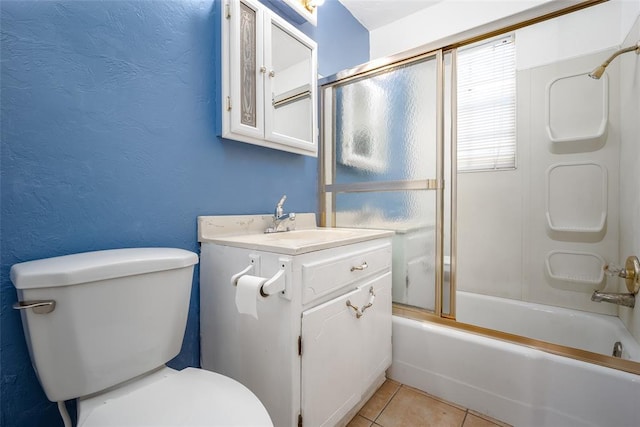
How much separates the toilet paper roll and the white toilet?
0.20 m

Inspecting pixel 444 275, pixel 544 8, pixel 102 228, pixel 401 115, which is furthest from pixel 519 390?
pixel 102 228

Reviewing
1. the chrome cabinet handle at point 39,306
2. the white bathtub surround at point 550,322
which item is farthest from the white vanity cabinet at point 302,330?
the white bathtub surround at point 550,322

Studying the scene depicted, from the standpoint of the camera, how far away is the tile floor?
3.83ft

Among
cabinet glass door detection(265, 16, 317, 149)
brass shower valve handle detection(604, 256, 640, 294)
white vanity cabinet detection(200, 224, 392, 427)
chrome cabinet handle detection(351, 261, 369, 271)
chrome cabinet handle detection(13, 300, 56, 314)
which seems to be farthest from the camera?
cabinet glass door detection(265, 16, 317, 149)

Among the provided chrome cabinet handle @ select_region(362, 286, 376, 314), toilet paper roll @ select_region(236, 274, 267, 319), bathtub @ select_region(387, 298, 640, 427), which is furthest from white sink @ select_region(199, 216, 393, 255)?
bathtub @ select_region(387, 298, 640, 427)

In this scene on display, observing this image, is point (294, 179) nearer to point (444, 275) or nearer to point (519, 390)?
point (444, 275)

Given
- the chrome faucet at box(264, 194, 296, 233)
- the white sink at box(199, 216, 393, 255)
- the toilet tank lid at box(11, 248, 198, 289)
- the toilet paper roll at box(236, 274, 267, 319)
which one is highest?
the chrome faucet at box(264, 194, 296, 233)

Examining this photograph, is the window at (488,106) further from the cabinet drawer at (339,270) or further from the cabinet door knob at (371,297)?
the cabinet door knob at (371,297)

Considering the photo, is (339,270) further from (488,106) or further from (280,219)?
(488,106)

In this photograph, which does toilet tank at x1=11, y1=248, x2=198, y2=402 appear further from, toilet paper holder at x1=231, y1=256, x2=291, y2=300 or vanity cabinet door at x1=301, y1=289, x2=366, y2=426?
vanity cabinet door at x1=301, y1=289, x2=366, y2=426

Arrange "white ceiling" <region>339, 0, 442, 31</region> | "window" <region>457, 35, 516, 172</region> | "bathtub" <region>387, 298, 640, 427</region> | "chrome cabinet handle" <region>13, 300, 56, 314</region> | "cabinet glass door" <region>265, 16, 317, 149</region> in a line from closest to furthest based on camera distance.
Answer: "chrome cabinet handle" <region>13, 300, 56, 314</region>, "bathtub" <region>387, 298, 640, 427</region>, "cabinet glass door" <region>265, 16, 317, 149</region>, "window" <region>457, 35, 516, 172</region>, "white ceiling" <region>339, 0, 442, 31</region>

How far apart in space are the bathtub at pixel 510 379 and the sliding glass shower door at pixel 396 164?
184mm

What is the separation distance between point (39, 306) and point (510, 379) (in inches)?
64.2

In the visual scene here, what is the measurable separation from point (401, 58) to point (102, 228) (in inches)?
62.1
